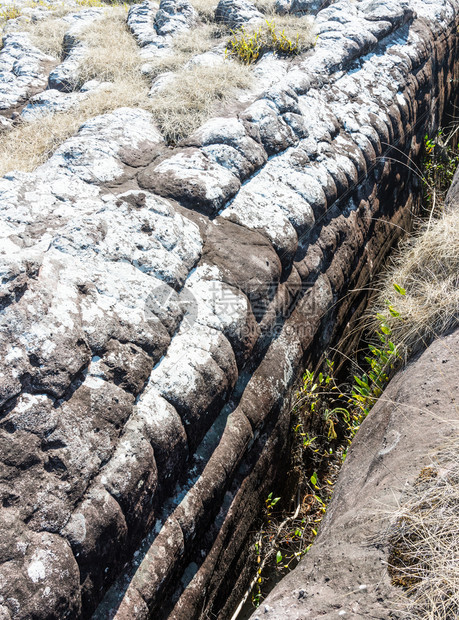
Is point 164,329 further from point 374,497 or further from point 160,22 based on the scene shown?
point 160,22

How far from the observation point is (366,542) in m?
1.79

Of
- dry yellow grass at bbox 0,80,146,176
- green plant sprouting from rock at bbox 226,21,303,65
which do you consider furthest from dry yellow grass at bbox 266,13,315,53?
dry yellow grass at bbox 0,80,146,176

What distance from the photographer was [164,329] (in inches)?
89.0

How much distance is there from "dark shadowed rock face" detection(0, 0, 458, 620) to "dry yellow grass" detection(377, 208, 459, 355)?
1.46 ft

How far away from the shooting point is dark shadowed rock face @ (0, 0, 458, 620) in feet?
5.65

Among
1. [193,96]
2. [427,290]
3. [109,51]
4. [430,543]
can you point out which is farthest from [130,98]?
[430,543]

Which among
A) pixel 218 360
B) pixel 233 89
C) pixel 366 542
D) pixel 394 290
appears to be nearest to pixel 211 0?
pixel 233 89

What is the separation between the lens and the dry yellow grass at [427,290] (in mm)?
2904

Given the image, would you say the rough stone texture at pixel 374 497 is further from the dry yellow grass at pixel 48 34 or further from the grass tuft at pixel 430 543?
the dry yellow grass at pixel 48 34

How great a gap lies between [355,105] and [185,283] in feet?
9.31

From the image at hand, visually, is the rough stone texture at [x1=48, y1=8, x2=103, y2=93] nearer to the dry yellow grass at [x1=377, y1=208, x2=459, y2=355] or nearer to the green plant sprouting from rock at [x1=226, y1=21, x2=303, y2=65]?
the green plant sprouting from rock at [x1=226, y1=21, x2=303, y2=65]

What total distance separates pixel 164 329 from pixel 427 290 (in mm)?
1794

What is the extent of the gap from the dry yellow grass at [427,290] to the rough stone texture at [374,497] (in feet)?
0.61

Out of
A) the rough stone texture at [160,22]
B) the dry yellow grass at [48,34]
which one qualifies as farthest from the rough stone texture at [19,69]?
the rough stone texture at [160,22]
